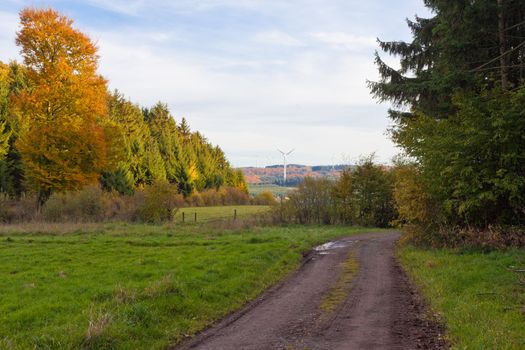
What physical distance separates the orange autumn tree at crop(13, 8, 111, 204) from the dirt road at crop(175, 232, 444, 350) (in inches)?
993

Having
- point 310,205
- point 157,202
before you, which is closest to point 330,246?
point 310,205

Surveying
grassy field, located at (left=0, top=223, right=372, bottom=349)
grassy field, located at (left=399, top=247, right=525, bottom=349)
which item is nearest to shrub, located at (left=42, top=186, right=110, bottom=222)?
grassy field, located at (left=0, top=223, right=372, bottom=349)

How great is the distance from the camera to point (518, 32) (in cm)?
2047

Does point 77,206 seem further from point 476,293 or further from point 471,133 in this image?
point 476,293

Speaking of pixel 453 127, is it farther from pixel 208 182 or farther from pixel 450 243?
pixel 208 182

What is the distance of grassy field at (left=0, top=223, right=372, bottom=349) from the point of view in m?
8.60

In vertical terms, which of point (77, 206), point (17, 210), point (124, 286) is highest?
point (77, 206)

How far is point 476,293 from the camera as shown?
1117 centimetres

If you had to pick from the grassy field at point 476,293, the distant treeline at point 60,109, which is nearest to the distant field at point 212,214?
the distant treeline at point 60,109

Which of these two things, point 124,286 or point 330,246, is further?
point 330,246

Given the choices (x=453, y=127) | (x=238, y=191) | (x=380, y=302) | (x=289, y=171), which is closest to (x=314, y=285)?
(x=380, y=302)

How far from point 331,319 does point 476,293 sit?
3906 mm

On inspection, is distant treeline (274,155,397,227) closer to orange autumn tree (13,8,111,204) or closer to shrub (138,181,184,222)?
shrub (138,181,184,222)

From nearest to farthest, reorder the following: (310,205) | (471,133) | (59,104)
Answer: (471,133), (59,104), (310,205)
